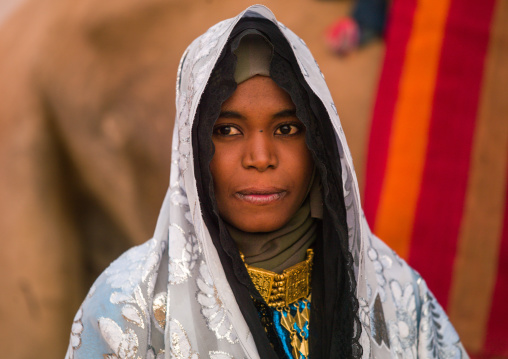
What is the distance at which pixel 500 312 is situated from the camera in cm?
212

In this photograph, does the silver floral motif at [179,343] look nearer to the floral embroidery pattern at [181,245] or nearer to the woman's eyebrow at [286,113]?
the floral embroidery pattern at [181,245]

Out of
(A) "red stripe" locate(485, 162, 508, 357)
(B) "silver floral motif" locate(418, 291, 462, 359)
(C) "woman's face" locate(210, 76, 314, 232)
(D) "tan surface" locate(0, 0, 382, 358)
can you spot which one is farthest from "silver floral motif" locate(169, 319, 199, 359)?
(D) "tan surface" locate(0, 0, 382, 358)

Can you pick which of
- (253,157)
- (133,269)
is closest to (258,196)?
(253,157)

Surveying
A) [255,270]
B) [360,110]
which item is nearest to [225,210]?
[255,270]

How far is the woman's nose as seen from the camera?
1.35 metres

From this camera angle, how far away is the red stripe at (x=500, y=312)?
6.93 feet

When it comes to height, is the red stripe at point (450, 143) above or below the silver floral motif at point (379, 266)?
above

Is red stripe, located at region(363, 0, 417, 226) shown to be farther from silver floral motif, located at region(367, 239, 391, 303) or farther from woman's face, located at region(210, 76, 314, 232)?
woman's face, located at region(210, 76, 314, 232)

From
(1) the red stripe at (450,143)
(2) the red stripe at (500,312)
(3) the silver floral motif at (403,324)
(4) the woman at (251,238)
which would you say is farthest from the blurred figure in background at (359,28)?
(3) the silver floral motif at (403,324)

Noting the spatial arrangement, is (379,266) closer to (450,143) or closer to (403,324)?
(403,324)

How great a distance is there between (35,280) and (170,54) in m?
0.97

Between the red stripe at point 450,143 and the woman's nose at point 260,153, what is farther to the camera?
the red stripe at point 450,143

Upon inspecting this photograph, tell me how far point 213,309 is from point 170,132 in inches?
50.7

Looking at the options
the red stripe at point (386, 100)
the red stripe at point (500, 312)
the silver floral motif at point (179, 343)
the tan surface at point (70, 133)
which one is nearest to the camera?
the silver floral motif at point (179, 343)
